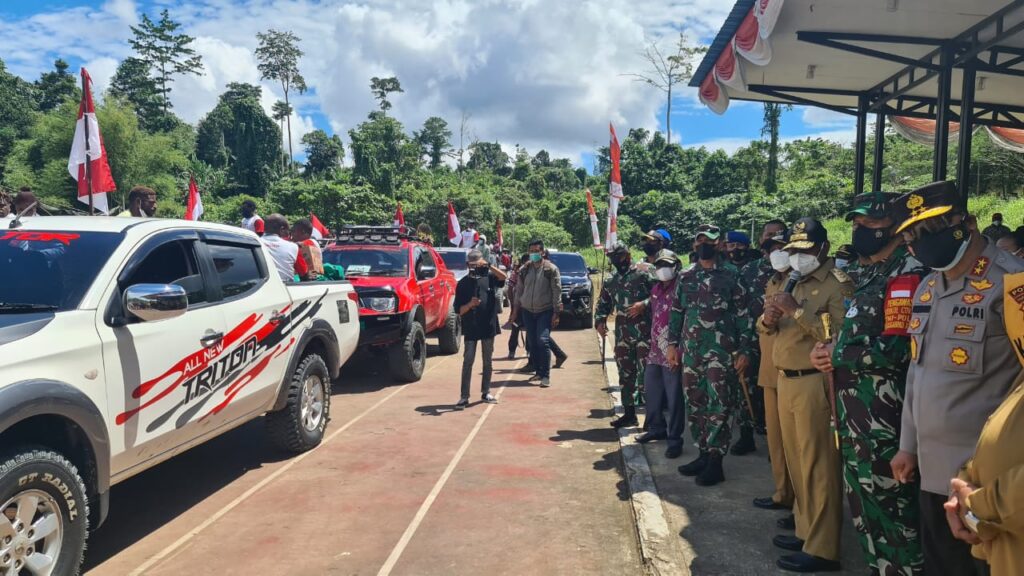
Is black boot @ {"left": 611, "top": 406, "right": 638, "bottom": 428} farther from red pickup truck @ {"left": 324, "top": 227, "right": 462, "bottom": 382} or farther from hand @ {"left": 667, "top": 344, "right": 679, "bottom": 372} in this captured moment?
red pickup truck @ {"left": 324, "top": 227, "right": 462, "bottom": 382}

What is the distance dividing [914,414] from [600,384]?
6.39m

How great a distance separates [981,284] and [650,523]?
2.44m

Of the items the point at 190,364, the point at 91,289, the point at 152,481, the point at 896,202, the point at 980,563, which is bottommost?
the point at 152,481

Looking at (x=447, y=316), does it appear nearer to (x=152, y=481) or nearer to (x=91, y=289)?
(x=152, y=481)

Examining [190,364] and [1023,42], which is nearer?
[190,364]

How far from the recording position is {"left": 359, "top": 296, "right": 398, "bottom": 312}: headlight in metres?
8.34

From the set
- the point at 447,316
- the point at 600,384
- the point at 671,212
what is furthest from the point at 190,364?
the point at 671,212

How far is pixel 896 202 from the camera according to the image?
2.86 meters

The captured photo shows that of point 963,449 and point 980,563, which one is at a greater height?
point 963,449

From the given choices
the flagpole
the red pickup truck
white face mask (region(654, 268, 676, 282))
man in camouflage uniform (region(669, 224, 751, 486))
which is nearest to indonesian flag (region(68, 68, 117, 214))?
the flagpole

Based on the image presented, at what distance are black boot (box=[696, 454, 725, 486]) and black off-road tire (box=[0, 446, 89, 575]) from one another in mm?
3817

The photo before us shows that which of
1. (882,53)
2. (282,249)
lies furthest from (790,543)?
(882,53)

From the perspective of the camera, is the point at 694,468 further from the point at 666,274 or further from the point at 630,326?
the point at 630,326

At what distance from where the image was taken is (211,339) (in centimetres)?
423
